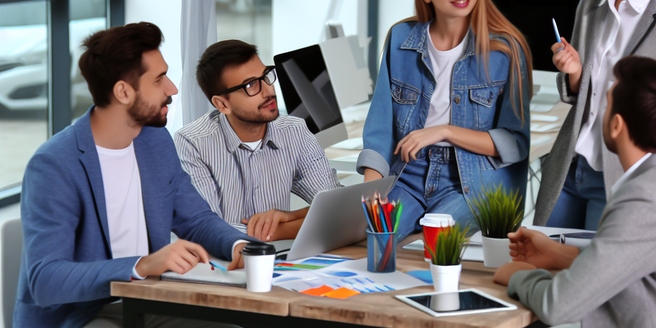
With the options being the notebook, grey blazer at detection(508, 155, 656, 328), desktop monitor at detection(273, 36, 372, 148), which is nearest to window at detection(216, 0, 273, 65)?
desktop monitor at detection(273, 36, 372, 148)

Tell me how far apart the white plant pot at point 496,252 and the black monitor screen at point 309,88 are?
146cm

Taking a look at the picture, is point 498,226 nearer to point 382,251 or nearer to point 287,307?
point 382,251

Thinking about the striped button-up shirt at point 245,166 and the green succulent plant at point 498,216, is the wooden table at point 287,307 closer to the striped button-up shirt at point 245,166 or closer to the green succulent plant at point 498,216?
the green succulent plant at point 498,216

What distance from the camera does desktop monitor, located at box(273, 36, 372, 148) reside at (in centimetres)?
285

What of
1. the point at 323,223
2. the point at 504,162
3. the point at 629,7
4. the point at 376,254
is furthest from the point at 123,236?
the point at 629,7

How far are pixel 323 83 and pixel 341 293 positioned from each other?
1.89m

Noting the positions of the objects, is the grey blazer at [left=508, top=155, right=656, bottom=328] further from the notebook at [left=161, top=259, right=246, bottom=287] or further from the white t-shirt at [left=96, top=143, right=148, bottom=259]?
the white t-shirt at [left=96, top=143, right=148, bottom=259]

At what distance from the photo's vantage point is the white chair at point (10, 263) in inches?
64.9

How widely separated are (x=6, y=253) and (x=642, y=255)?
4.74ft

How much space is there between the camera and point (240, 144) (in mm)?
2209

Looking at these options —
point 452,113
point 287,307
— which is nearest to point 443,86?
point 452,113

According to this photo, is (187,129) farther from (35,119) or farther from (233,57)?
(35,119)

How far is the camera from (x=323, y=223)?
159 centimetres

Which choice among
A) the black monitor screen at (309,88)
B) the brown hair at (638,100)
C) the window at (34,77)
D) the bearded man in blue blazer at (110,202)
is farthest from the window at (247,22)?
the brown hair at (638,100)
